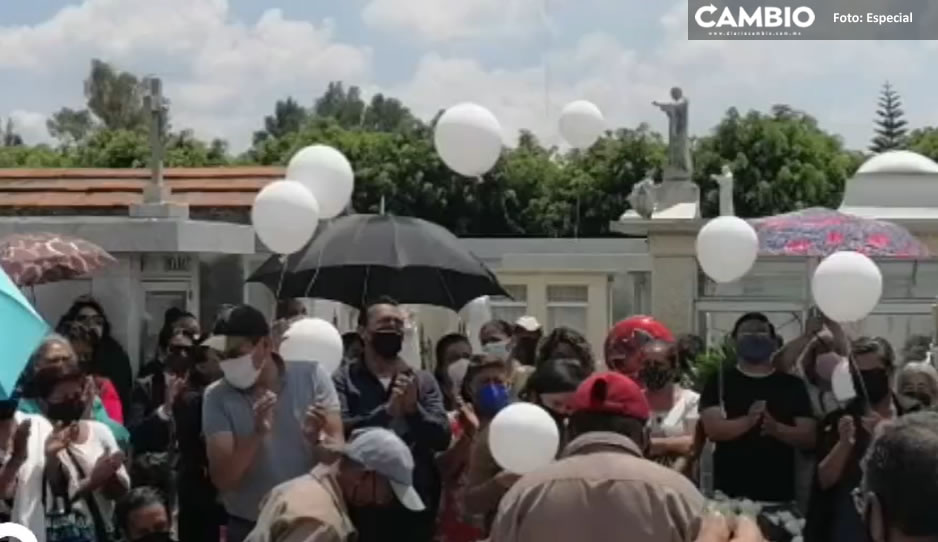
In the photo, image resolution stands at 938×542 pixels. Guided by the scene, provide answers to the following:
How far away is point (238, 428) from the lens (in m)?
6.59

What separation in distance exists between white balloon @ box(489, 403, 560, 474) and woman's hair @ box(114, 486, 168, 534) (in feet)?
4.23

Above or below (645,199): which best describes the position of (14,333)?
below

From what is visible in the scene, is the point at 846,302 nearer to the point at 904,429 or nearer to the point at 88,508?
the point at 88,508

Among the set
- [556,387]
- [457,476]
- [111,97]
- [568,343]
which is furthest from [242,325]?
[111,97]

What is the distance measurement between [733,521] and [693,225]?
1371 cm

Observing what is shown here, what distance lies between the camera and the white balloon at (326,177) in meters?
8.23

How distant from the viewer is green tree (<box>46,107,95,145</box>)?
75562 mm

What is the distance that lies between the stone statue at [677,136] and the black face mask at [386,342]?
13.1 m

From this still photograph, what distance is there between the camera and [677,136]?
20516 millimetres

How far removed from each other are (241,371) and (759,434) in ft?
7.37

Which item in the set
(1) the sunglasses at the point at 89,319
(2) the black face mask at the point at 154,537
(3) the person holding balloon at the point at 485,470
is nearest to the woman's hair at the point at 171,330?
(1) the sunglasses at the point at 89,319

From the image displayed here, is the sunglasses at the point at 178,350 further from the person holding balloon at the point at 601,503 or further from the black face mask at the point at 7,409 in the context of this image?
the person holding balloon at the point at 601,503

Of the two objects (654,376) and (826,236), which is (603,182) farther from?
(654,376)

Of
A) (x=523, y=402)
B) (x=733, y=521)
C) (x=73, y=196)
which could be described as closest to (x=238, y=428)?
(x=523, y=402)
